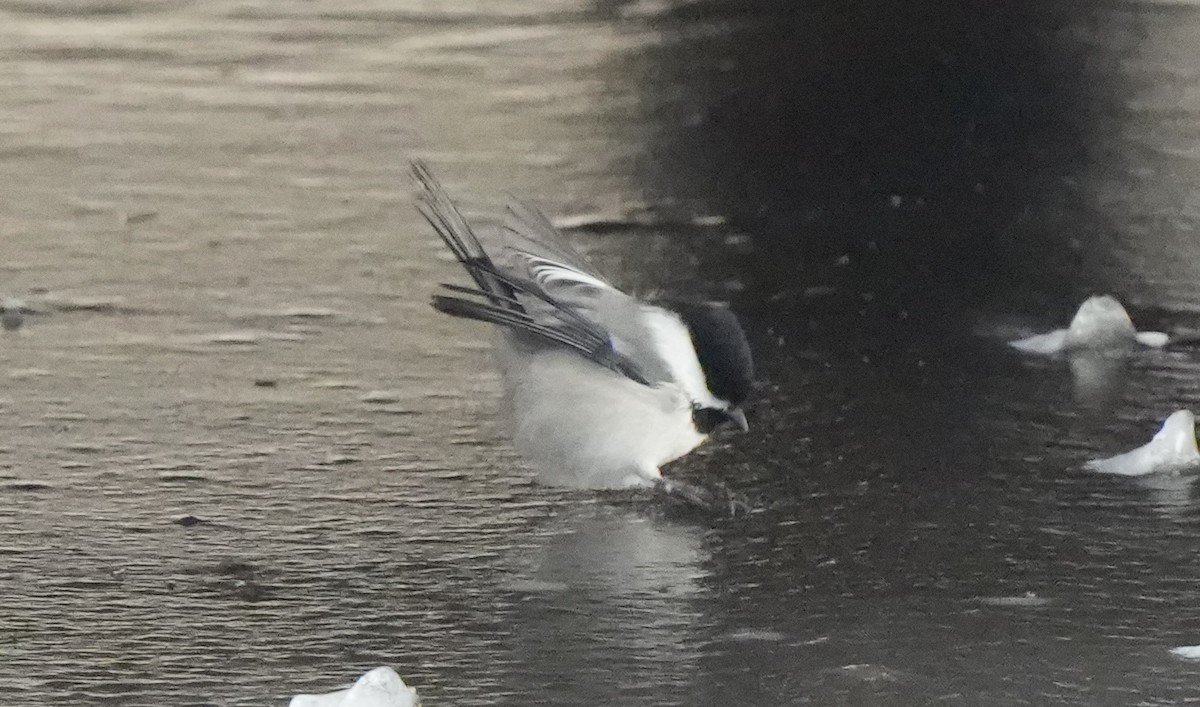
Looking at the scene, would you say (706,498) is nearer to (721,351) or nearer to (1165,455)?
(721,351)

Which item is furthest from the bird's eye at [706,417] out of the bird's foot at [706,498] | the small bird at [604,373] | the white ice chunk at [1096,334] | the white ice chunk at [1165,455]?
the white ice chunk at [1096,334]

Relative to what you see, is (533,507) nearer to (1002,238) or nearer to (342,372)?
(342,372)

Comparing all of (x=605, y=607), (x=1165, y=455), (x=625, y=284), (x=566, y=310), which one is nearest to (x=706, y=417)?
(x=566, y=310)

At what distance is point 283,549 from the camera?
292 cm

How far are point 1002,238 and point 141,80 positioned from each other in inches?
117

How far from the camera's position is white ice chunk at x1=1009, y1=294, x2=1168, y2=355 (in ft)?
12.7

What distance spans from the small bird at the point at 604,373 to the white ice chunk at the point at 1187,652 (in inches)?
32.7

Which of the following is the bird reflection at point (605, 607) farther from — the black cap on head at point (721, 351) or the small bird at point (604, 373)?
the black cap on head at point (721, 351)

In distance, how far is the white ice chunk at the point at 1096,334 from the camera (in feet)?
12.7

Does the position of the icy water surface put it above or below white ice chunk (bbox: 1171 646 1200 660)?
above

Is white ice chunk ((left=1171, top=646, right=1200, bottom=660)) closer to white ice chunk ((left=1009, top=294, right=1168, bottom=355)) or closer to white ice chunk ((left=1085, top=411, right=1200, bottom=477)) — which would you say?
white ice chunk ((left=1085, top=411, right=1200, bottom=477))

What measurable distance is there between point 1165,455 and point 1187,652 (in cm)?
75

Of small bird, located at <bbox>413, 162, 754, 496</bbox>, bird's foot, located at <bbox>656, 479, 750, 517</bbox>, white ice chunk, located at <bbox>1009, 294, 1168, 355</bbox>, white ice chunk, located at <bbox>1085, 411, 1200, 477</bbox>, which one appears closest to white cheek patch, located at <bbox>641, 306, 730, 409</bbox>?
small bird, located at <bbox>413, 162, 754, 496</bbox>

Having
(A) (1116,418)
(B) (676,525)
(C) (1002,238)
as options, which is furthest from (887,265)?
(B) (676,525)
